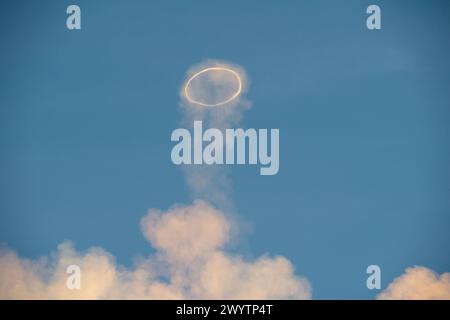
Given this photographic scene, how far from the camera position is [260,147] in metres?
17.3
